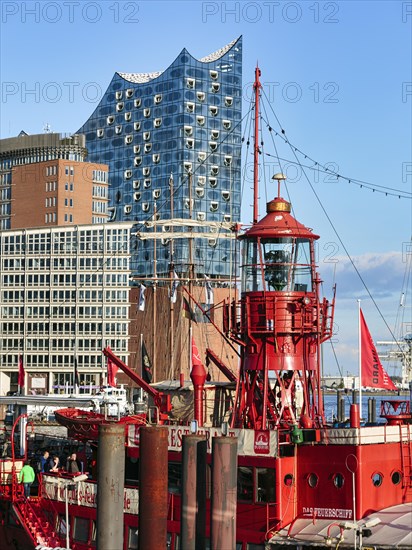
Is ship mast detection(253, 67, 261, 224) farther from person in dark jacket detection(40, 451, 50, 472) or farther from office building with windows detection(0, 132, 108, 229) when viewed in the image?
office building with windows detection(0, 132, 108, 229)

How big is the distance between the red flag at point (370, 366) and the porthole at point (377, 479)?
4.20 meters

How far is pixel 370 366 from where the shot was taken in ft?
110

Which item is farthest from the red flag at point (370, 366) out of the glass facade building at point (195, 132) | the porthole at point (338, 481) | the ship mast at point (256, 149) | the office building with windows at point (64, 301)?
the glass facade building at point (195, 132)

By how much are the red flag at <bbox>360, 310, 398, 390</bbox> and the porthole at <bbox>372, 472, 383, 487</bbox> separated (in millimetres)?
4203

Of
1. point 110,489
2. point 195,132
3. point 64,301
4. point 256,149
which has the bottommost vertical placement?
point 110,489

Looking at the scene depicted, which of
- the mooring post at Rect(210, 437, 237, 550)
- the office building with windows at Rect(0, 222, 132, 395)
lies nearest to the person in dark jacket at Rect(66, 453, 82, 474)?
the mooring post at Rect(210, 437, 237, 550)

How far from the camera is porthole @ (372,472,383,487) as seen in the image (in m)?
29.0

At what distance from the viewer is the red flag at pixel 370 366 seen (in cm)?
3334

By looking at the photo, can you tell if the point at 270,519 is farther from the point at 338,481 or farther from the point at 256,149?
the point at 256,149

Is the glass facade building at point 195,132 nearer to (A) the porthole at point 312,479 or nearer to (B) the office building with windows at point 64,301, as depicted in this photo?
(B) the office building with windows at point 64,301

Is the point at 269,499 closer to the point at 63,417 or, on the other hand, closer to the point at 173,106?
the point at 63,417

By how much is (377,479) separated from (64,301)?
10337 cm

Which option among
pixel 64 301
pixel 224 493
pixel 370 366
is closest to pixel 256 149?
pixel 370 366

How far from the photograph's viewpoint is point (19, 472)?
3641 cm
